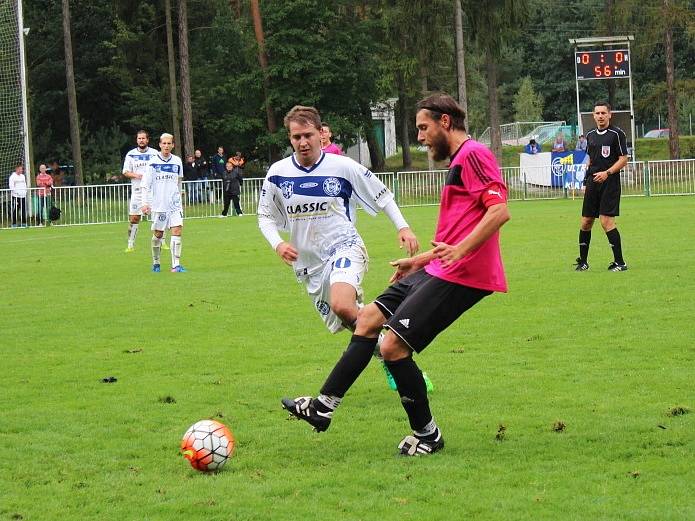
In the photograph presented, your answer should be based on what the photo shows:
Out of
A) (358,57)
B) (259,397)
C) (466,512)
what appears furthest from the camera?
(358,57)

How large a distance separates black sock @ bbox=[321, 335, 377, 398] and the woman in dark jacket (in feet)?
92.1

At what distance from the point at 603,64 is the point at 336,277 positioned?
132 ft

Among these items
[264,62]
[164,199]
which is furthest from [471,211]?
[264,62]

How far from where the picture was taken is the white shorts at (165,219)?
1797 centimetres

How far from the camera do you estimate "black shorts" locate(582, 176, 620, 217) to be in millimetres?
15477

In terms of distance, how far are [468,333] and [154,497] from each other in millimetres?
5658

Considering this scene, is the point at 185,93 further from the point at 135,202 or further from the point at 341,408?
the point at 341,408

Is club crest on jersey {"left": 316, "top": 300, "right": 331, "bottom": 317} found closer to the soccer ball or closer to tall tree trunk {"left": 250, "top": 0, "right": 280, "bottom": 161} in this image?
the soccer ball

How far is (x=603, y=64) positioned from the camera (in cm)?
4553

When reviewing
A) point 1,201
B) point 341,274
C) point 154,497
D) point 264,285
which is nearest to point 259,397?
point 341,274

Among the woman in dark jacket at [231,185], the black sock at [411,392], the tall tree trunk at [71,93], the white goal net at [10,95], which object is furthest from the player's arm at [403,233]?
the tall tree trunk at [71,93]

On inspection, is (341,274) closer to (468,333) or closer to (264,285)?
(468,333)

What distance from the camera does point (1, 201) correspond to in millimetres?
34812

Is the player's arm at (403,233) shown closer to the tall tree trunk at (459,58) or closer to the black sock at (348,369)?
the black sock at (348,369)
